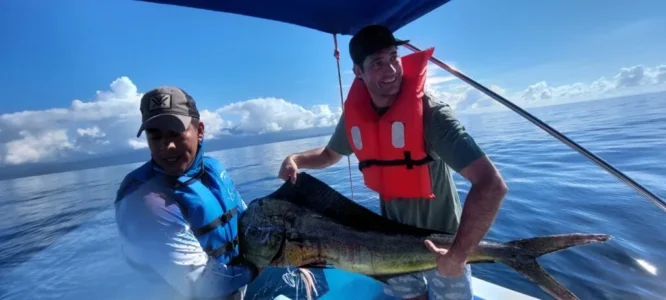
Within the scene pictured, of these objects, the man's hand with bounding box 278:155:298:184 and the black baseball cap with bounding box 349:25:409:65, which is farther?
the man's hand with bounding box 278:155:298:184

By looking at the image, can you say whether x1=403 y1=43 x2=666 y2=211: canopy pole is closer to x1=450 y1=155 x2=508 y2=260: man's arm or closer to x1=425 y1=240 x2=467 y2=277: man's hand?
x1=450 y1=155 x2=508 y2=260: man's arm

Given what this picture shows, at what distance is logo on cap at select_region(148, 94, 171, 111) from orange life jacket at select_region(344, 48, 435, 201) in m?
1.43

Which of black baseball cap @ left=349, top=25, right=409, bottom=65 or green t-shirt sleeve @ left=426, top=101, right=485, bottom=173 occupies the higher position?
black baseball cap @ left=349, top=25, right=409, bottom=65

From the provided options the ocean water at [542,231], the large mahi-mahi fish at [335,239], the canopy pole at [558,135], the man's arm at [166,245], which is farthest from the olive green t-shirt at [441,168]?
the ocean water at [542,231]

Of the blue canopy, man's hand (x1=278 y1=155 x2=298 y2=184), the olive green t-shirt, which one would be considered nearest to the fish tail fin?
the olive green t-shirt

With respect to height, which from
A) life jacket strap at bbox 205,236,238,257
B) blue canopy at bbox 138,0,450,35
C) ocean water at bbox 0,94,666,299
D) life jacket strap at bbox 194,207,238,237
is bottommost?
ocean water at bbox 0,94,666,299

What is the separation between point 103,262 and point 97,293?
6.34ft

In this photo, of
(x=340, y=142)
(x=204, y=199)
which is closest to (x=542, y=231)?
(x=340, y=142)

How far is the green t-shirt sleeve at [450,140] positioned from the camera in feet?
6.42

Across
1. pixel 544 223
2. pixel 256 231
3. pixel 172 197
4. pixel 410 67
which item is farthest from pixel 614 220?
pixel 172 197

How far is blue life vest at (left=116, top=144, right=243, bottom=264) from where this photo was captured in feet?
6.60

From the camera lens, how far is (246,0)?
3.07 metres

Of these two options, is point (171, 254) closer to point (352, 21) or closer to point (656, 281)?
point (352, 21)

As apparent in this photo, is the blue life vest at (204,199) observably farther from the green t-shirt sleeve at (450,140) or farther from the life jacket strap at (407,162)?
the green t-shirt sleeve at (450,140)
